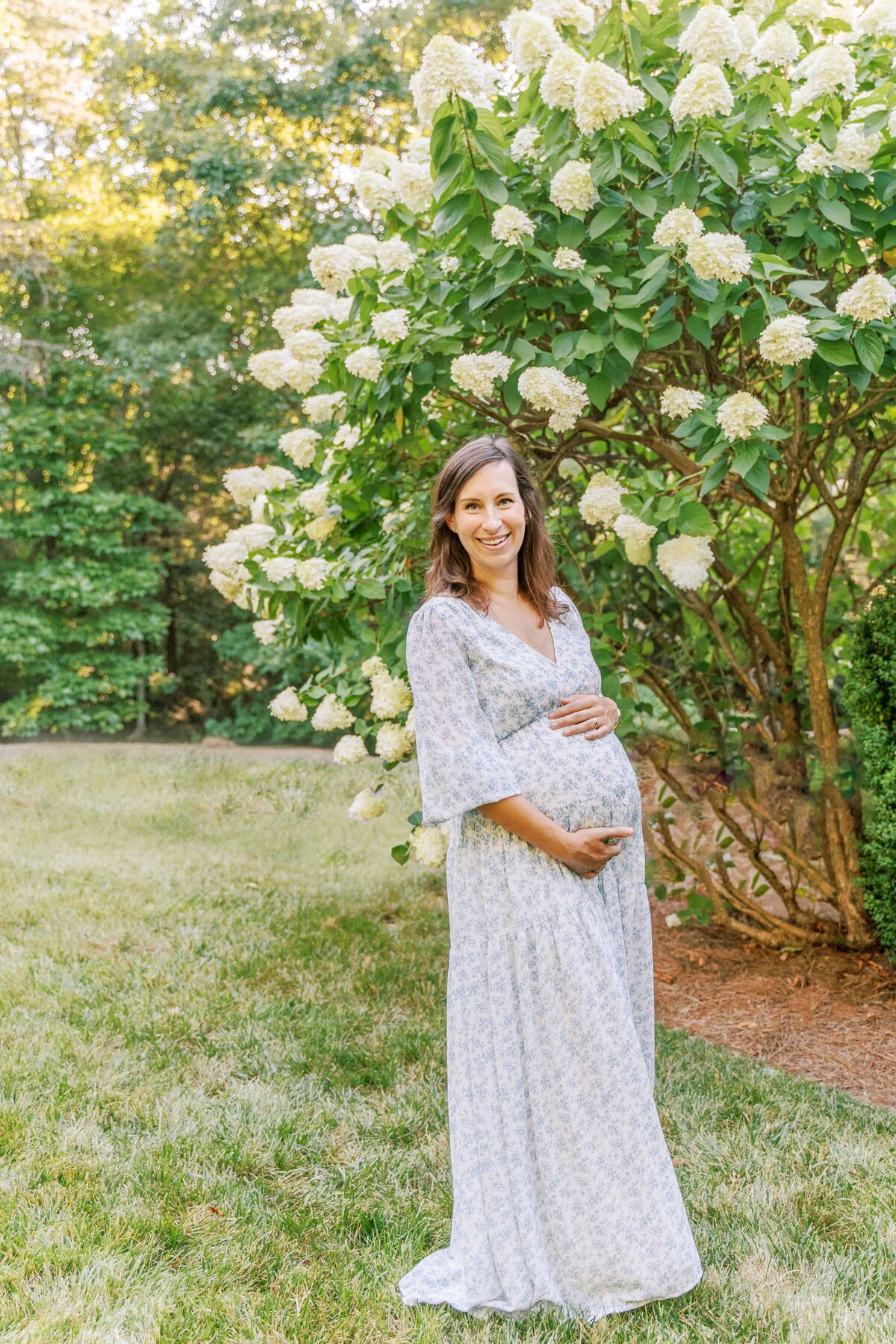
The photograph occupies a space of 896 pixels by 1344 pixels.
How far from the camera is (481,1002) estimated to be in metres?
2.31

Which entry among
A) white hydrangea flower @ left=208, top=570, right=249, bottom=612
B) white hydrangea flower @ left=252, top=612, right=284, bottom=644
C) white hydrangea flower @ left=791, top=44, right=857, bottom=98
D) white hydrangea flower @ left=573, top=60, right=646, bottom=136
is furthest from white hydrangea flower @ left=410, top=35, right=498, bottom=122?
white hydrangea flower @ left=252, top=612, right=284, bottom=644

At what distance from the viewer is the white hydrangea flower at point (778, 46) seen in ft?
9.71

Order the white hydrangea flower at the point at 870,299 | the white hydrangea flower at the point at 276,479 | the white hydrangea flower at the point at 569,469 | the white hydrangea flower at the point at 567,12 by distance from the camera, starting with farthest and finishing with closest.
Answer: the white hydrangea flower at the point at 569,469, the white hydrangea flower at the point at 276,479, the white hydrangea flower at the point at 567,12, the white hydrangea flower at the point at 870,299

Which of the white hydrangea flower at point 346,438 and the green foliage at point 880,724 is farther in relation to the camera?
the white hydrangea flower at point 346,438

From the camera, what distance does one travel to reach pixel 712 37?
2.87 m

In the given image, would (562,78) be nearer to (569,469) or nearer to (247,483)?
(569,469)

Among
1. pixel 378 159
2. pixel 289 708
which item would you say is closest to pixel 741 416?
pixel 378 159

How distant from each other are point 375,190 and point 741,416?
1.56m

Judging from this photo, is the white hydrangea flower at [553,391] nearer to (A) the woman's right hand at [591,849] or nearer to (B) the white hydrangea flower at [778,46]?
(B) the white hydrangea flower at [778,46]

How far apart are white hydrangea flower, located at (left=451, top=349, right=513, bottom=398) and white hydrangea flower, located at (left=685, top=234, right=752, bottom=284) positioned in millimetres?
638

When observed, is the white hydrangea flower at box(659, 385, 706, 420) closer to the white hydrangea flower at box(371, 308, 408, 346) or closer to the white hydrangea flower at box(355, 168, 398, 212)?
the white hydrangea flower at box(371, 308, 408, 346)

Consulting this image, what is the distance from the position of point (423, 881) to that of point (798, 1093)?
3315mm

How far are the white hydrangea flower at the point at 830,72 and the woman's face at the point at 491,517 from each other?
5.17ft

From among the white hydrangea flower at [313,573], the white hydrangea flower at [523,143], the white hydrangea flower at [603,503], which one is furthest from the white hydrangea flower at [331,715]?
the white hydrangea flower at [523,143]
